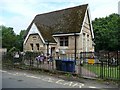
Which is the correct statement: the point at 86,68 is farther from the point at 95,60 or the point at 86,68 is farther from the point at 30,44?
Result: the point at 30,44

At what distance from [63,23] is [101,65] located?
69.6ft

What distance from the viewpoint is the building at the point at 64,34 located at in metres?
33.4

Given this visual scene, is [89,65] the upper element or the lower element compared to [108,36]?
lower

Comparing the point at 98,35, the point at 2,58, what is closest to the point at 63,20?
the point at 2,58

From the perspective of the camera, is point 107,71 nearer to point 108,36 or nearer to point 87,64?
point 87,64

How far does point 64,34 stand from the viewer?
110ft

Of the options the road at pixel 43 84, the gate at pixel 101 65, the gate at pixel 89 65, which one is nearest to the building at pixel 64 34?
the gate at pixel 89 65

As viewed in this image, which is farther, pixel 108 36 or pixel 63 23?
pixel 108 36

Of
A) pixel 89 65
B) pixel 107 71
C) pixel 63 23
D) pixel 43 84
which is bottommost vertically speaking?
pixel 43 84

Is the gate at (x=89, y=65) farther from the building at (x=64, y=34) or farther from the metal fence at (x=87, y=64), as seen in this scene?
the building at (x=64, y=34)

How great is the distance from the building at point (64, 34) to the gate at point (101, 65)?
1593cm

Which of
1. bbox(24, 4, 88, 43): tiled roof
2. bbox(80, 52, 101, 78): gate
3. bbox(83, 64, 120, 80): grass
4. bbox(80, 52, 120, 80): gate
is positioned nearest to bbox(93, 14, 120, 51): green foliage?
bbox(24, 4, 88, 43): tiled roof

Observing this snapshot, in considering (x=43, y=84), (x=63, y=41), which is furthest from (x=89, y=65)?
(x=63, y=41)

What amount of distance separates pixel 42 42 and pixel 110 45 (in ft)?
65.4
